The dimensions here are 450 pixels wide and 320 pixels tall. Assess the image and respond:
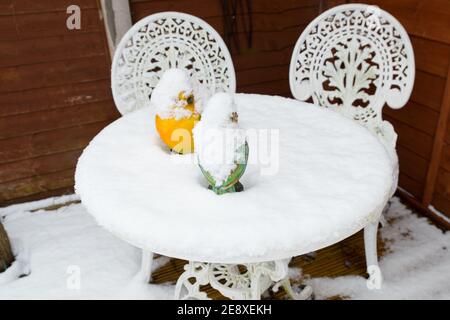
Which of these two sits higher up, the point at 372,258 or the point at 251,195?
the point at 251,195

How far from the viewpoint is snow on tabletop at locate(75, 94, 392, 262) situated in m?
0.97

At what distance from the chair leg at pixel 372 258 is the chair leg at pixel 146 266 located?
0.95 meters

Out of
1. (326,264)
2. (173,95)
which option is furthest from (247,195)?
(326,264)

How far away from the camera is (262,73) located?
2885 millimetres

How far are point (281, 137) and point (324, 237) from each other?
1.71ft

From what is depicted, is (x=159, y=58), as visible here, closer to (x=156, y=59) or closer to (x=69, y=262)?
(x=156, y=59)

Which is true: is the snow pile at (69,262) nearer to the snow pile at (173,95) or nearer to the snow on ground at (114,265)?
the snow on ground at (114,265)

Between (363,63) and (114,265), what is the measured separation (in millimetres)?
1539

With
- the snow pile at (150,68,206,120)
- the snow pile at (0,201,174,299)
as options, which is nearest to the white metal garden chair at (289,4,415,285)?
the snow pile at (150,68,206,120)

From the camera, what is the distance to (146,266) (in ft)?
6.10

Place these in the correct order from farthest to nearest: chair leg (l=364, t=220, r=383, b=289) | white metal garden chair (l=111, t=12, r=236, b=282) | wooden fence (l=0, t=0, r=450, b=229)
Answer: wooden fence (l=0, t=0, r=450, b=229) < white metal garden chair (l=111, t=12, r=236, b=282) < chair leg (l=364, t=220, r=383, b=289)

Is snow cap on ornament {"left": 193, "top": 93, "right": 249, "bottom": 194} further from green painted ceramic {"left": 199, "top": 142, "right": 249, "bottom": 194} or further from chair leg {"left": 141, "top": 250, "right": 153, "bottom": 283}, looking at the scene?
chair leg {"left": 141, "top": 250, "right": 153, "bottom": 283}

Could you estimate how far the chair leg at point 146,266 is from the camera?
1.84 m

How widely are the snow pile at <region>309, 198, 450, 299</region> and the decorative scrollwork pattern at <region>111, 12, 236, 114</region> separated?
106cm
